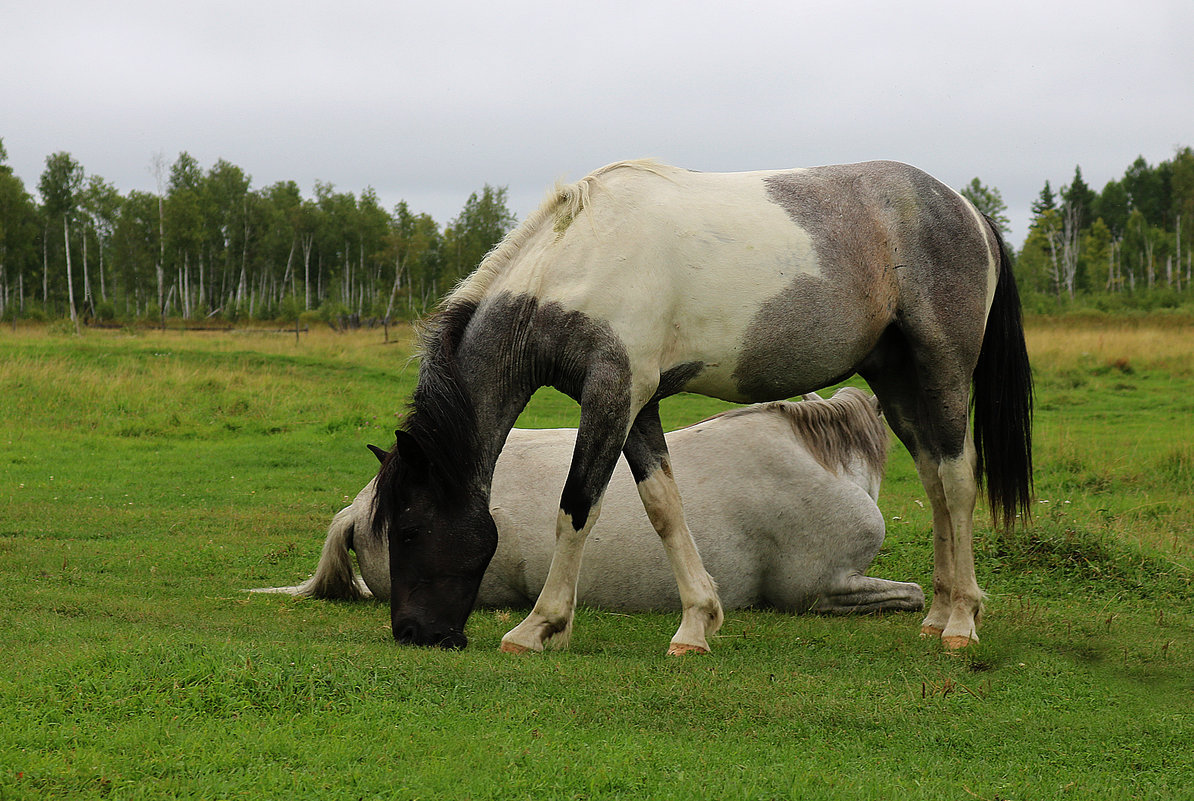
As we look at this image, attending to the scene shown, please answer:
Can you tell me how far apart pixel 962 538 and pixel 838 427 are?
139 cm

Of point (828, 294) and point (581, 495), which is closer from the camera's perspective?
point (581, 495)

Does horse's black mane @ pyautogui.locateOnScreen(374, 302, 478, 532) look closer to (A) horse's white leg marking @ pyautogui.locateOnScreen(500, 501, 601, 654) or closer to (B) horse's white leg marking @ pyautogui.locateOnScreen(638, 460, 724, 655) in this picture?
(A) horse's white leg marking @ pyautogui.locateOnScreen(500, 501, 601, 654)

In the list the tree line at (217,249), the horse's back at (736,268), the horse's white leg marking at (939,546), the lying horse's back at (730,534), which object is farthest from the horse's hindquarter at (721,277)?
the tree line at (217,249)

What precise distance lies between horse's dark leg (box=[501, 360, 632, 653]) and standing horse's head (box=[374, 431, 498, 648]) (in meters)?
0.34

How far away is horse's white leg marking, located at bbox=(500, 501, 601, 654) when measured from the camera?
487 cm

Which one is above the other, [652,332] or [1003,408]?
[652,332]

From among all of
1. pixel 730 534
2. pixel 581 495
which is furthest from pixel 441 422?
pixel 730 534

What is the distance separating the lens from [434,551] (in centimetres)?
497

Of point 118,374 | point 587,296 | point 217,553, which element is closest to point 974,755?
point 587,296

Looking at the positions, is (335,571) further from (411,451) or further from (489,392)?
(489,392)

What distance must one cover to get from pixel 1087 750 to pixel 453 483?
9.83 ft

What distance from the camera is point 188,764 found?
2953 millimetres

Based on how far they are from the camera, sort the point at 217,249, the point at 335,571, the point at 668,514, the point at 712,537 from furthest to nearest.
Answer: the point at 217,249
the point at 335,571
the point at 712,537
the point at 668,514

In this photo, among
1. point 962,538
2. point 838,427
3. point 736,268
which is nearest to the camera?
point 736,268
